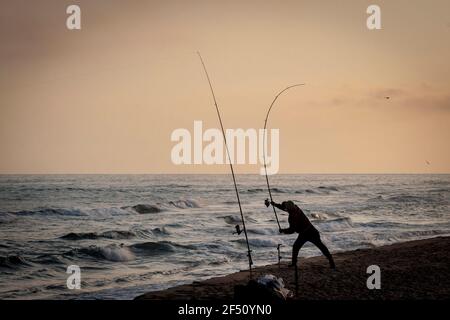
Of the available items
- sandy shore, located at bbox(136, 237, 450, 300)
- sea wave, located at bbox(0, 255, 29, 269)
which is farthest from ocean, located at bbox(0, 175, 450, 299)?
sandy shore, located at bbox(136, 237, 450, 300)

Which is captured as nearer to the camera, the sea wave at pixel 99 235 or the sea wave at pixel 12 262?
the sea wave at pixel 12 262

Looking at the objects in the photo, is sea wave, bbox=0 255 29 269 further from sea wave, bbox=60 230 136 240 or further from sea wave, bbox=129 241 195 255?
sea wave, bbox=60 230 136 240

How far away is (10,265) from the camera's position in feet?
50.2

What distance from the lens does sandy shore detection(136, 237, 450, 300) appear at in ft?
27.7

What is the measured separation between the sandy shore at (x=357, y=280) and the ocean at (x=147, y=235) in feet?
3.79

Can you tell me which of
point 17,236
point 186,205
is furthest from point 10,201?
point 17,236

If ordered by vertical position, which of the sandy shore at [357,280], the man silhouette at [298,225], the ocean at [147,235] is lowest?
the ocean at [147,235]

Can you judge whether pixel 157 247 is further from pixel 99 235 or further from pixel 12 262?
pixel 99 235

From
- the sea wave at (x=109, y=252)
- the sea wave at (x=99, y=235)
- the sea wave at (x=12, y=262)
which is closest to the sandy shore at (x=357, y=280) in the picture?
the sea wave at (x=109, y=252)

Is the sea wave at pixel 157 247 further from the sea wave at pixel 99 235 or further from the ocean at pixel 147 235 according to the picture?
the sea wave at pixel 99 235

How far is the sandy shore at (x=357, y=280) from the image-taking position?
27.7 ft

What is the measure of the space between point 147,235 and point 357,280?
14.1m
